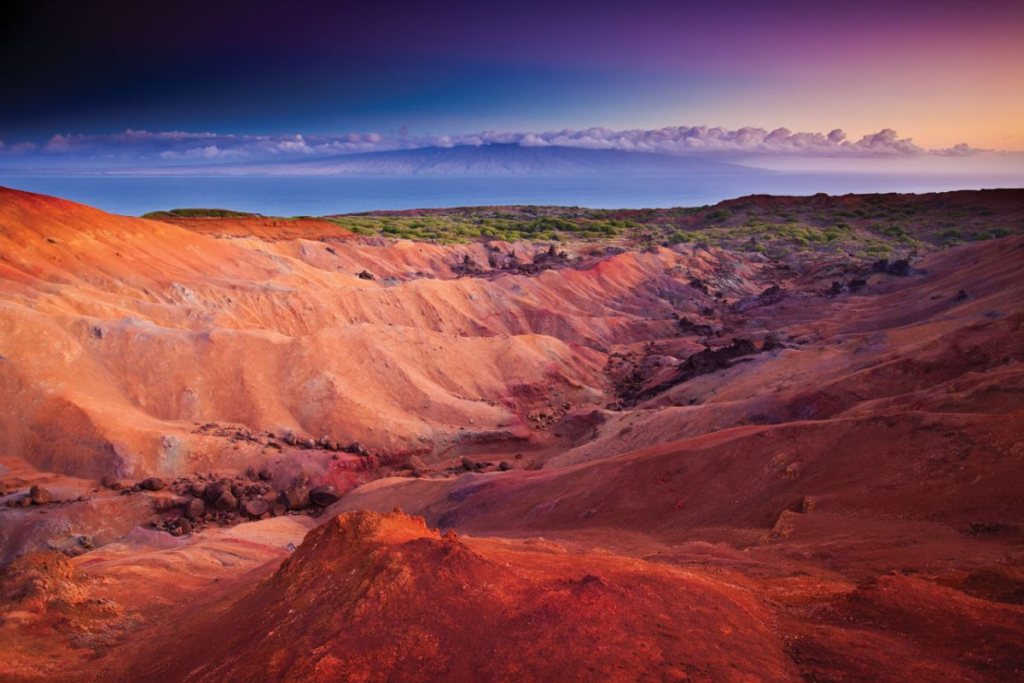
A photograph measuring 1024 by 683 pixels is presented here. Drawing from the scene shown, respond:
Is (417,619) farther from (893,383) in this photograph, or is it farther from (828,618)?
(893,383)

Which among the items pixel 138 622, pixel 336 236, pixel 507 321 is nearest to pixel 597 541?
pixel 138 622

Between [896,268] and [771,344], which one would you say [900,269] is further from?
[771,344]

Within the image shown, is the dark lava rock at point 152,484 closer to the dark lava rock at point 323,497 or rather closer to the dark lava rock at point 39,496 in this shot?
the dark lava rock at point 39,496

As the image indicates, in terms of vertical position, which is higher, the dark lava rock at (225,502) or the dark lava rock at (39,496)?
the dark lava rock at (39,496)

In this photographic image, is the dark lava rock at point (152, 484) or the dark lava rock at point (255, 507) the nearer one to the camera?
the dark lava rock at point (152, 484)

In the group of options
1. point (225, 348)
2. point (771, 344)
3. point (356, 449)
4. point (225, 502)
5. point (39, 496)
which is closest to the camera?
point (39, 496)

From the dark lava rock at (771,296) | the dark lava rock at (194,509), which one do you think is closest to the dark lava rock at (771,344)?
the dark lava rock at (771,296)

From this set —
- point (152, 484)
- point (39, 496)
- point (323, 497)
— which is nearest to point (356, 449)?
point (323, 497)
